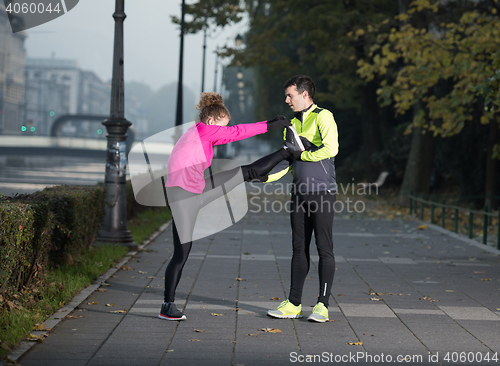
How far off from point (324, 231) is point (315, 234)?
0.38ft

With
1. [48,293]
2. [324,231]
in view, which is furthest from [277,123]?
[48,293]

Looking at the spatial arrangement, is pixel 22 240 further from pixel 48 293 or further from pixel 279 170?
pixel 279 170

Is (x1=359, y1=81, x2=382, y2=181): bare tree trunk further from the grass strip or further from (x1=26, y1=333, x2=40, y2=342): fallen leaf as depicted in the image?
(x1=26, y1=333, x2=40, y2=342): fallen leaf

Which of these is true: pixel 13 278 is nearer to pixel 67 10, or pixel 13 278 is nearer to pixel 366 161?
pixel 67 10

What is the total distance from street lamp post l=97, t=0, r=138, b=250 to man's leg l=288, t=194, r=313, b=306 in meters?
4.84

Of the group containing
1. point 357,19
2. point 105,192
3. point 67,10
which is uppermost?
point 357,19

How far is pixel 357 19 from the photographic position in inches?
871

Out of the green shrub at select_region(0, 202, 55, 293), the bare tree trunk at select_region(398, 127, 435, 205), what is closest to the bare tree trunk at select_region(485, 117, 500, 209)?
the bare tree trunk at select_region(398, 127, 435, 205)

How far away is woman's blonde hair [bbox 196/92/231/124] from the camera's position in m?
5.12

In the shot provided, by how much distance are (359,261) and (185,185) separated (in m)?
4.80

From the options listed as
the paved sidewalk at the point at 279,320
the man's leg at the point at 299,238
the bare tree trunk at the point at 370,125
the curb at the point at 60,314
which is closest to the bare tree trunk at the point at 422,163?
the bare tree trunk at the point at 370,125

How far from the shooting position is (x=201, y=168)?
5.06 metres

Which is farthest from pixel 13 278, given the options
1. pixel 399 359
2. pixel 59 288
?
pixel 399 359

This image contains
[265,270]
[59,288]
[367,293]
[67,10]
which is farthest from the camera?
[67,10]
